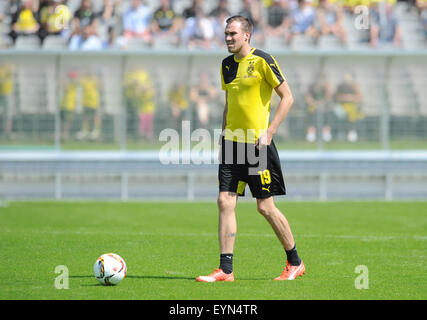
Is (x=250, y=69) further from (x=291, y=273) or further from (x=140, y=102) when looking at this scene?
(x=140, y=102)

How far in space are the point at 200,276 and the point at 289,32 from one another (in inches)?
544

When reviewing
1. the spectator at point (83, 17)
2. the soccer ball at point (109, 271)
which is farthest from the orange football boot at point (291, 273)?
the spectator at point (83, 17)

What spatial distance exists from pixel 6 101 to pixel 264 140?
11964 mm

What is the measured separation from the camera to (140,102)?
18.7 meters

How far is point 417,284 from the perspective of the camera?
24.3 feet

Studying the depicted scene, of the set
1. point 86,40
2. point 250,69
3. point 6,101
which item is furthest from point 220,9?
point 250,69

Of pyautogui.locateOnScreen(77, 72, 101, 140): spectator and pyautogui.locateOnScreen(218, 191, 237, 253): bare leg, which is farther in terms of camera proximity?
pyautogui.locateOnScreen(77, 72, 101, 140): spectator

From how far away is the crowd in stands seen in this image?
1966 cm

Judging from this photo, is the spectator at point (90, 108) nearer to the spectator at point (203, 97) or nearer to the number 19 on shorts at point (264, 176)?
the spectator at point (203, 97)

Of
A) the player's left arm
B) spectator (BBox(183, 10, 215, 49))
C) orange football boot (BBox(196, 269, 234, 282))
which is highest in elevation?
spectator (BBox(183, 10, 215, 49))

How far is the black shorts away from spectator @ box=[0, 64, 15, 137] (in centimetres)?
1153

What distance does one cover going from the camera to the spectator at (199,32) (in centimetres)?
1973

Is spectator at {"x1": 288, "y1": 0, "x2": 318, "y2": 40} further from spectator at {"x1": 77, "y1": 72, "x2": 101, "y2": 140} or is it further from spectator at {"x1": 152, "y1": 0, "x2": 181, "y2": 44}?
spectator at {"x1": 77, "y1": 72, "x2": 101, "y2": 140}

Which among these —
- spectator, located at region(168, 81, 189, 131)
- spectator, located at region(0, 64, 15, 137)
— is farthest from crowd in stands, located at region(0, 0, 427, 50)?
spectator, located at region(0, 64, 15, 137)
